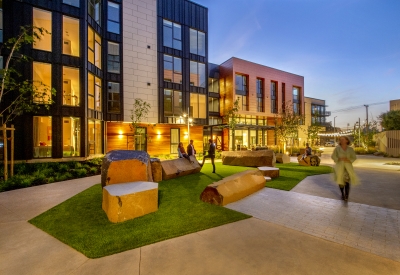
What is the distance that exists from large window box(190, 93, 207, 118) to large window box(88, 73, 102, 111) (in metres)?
9.91

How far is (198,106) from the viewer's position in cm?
2433

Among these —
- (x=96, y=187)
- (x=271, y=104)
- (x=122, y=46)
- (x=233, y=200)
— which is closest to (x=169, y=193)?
(x=233, y=200)

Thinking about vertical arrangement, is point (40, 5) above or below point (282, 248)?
above

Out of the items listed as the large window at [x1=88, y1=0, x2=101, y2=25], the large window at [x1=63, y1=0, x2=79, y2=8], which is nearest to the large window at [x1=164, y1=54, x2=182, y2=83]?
the large window at [x1=88, y1=0, x2=101, y2=25]

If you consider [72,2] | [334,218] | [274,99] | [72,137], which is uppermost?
[72,2]

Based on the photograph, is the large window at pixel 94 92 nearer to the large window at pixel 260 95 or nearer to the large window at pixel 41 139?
the large window at pixel 41 139

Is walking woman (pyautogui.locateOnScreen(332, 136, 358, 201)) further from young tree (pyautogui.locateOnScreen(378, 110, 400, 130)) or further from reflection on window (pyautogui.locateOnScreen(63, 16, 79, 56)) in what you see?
young tree (pyautogui.locateOnScreen(378, 110, 400, 130))

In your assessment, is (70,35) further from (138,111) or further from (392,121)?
(392,121)

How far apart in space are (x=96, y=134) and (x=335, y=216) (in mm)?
16936

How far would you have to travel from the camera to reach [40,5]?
43.4 feet

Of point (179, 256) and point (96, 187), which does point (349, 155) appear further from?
point (96, 187)

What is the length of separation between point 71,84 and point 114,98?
14.3 ft

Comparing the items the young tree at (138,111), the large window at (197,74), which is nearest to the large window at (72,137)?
the young tree at (138,111)

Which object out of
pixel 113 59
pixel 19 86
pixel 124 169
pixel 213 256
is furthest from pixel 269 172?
pixel 113 59
